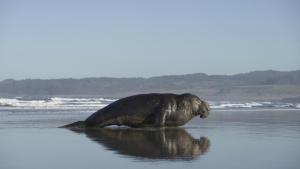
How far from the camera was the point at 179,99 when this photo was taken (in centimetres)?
1928

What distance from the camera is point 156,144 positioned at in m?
12.6

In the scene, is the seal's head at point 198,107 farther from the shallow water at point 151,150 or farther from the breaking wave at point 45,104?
the breaking wave at point 45,104

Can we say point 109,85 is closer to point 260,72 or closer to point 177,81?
point 177,81

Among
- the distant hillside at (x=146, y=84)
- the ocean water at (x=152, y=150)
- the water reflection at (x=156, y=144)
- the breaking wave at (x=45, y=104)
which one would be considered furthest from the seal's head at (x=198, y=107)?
the distant hillside at (x=146, y=84)

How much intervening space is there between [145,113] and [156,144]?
611 cm

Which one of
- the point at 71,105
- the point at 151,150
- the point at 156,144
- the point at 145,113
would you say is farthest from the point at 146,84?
the point at 151,150

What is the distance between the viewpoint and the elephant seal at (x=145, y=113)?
18516mm

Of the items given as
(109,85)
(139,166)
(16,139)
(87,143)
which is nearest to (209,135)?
(87,143)

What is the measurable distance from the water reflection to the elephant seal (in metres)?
2.64

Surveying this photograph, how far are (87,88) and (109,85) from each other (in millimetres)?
6654

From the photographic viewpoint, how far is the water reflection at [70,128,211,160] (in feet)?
35.1

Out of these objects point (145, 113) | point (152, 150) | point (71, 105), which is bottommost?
point (152, 150)

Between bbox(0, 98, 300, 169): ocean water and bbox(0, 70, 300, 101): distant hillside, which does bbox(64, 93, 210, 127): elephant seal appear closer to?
bbox(0, 98, 300, 169): ocean water

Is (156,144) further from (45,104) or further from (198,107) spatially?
(45,104)
